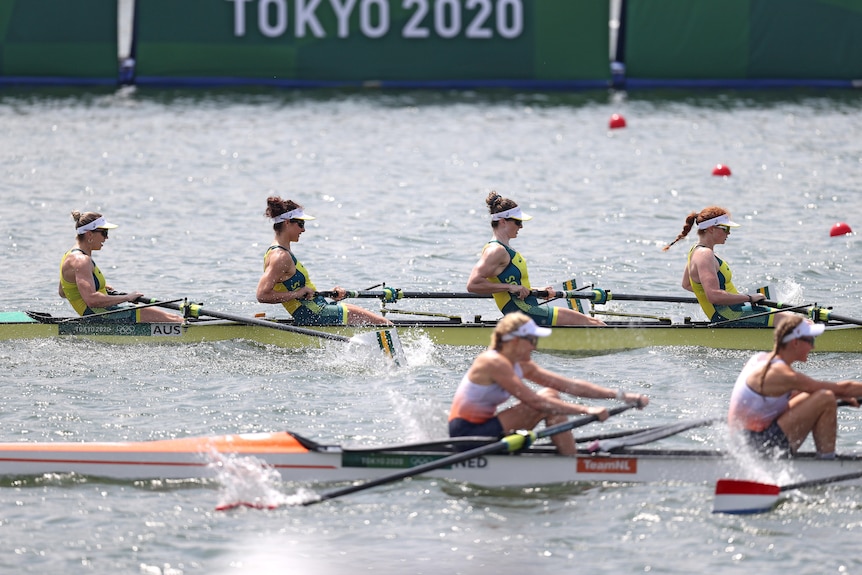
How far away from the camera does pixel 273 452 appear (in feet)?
35.5

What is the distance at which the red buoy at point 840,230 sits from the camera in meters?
20.8

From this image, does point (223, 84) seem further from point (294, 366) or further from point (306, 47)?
point (294, 366)

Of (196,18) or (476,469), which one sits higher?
(196,18)

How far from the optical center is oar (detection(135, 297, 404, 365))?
1412 cm

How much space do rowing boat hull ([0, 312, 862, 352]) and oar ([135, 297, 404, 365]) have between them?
0.26 metres

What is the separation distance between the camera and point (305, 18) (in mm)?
29703

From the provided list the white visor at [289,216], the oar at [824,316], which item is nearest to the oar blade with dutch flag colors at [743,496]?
the oar at [824,316]

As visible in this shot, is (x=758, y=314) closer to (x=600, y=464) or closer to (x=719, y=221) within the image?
(x=719, y=221)

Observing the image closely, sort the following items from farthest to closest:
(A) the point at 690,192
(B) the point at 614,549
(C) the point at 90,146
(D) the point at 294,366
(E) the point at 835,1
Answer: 1. (E) the point at 835,1
2. (C) the point at 90,146
3. (A) the point at 690,192
4. (D) the point at 294,366
5. (B) the point at 614,549

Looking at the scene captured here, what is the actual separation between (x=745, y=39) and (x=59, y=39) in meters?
14.1

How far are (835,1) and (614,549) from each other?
869 inches

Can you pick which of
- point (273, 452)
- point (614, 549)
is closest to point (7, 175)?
point (273, 452)

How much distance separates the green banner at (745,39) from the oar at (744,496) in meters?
20.6

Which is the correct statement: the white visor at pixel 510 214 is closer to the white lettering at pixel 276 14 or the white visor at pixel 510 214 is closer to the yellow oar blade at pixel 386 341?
the yellow oar blade at pixel 386 341
